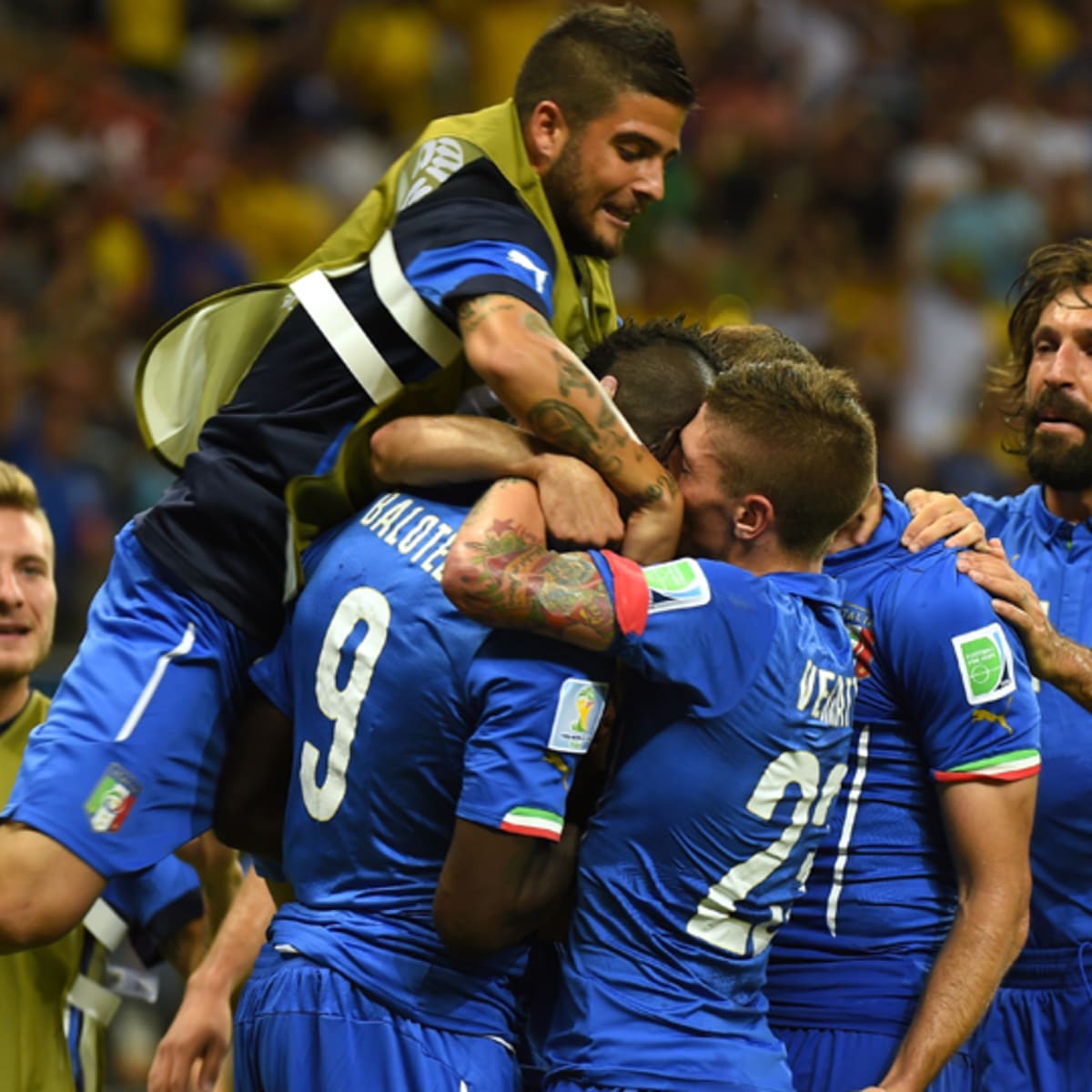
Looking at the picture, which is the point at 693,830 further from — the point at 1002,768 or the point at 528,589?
the point at 1002,768

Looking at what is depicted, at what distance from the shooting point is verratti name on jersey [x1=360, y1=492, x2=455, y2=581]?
3.33 meters

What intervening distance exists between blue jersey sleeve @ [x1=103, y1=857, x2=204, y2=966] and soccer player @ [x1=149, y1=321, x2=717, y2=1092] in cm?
106

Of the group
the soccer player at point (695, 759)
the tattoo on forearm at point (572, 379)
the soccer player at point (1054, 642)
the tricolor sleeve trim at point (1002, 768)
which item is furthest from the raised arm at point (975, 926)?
the tattoo on forearm at point (572, 379)

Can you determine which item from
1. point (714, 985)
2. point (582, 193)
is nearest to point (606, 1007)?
point (714, 985)

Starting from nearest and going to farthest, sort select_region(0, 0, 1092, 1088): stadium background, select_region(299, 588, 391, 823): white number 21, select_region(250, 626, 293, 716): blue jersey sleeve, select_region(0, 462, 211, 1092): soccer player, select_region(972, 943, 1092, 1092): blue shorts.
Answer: select_region(299, 588, 391, 823): white number 21, select_region(250, 626, 293, 716): blue jersey sleeve, select_region(972, 943, 1092, 1092): blue shorts, select_region(0, 462, 211, 1092): soccer player, select_region(0, 0, 1092, 1088): stadium background

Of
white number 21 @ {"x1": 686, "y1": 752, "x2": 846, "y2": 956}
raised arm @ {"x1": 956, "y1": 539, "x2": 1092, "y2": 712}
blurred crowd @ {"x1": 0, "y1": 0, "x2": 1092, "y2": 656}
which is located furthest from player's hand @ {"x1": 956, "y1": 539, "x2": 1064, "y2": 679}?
blurred crowd @ {"x1": 0, "y1": 0, "x2": 1092, "y2": 656}

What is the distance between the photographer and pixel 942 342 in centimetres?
1090

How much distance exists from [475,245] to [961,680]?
126cm

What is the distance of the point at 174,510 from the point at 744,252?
7.73m

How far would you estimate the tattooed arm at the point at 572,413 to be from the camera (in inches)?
132

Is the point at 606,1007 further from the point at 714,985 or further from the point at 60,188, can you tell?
the point at 60,188

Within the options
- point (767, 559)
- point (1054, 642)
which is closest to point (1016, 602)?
point (1054, 642)

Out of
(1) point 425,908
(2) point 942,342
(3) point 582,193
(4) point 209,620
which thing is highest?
(3) point 582,193

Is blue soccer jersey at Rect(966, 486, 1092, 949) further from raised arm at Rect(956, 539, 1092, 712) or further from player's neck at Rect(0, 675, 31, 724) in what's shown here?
player's neck at Rect(0, 675, 31, 724)
